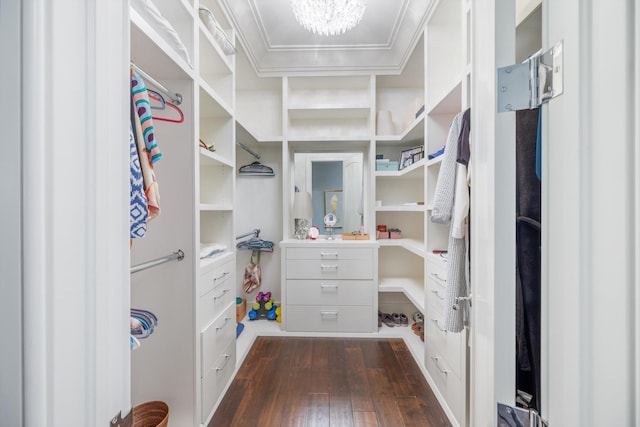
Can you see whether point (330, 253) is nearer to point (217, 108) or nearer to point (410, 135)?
point (410, 135)

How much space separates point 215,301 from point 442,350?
139 cm

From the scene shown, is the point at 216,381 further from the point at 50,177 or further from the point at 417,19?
the point at 417,19

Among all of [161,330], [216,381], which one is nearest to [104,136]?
[161,330]

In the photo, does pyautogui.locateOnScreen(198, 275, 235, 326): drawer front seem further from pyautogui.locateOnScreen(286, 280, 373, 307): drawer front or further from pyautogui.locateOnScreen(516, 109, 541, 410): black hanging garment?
pyautogui.locateOnScreen(516, 109, 541, 410): black hanging garment

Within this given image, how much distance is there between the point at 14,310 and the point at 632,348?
82 cm

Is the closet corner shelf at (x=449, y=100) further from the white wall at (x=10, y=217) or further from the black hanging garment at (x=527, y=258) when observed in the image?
the white wall at (x=10, y=217)

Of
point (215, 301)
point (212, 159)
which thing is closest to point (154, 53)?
point (212, 159)

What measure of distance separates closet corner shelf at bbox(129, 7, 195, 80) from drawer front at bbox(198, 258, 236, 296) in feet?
3.34

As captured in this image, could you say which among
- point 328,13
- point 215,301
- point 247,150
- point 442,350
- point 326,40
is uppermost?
point 326,40

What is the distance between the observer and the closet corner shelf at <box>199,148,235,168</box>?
1514mm

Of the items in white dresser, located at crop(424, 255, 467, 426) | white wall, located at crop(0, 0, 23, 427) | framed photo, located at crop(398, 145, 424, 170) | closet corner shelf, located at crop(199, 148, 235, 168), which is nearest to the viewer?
white wall, located at crop(0, 0, 23, 427)

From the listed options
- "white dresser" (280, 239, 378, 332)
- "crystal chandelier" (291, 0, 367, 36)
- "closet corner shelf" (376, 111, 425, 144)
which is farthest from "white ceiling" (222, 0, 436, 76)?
"white dresser" (280, 239, 378, 332)

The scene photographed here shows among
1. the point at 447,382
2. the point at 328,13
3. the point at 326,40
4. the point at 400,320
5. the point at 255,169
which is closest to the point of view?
the point at 447,382

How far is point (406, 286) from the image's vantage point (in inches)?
101
